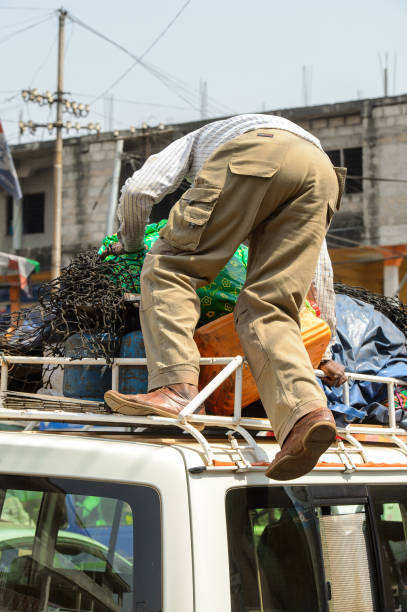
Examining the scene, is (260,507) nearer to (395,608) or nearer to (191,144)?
(395,608)

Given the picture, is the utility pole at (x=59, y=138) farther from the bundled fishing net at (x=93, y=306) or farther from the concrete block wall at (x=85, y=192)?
the bundled fishing net at (x=93, y=306)

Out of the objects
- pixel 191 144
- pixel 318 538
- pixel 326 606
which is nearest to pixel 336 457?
pixel 318 538

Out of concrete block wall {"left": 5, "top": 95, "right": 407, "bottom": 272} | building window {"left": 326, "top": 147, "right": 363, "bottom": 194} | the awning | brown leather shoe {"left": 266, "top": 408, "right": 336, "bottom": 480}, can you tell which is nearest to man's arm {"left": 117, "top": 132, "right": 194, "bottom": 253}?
brown leather shoe {"left": 266, "top": 408, "right": 336, "bottom": 480}

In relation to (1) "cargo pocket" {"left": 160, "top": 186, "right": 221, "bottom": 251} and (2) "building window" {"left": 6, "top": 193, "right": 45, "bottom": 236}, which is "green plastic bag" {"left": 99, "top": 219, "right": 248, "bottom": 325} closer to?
(1) "cargo pocket" {"left": 160, "top": 186, "right": 221, "bottom": 251}

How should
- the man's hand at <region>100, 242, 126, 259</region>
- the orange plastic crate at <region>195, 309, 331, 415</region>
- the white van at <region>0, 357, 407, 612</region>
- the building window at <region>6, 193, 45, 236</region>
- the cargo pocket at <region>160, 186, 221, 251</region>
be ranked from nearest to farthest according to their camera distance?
1. the white van at <region>0, 357, 407, 612</region>
2. the cargo pocket at <region>160, 186, 221, 251</region>
3. the orange plastic crate at <region>195, 309, 331, 415</region>
4. the man's hand at <region>100, 242, 126, 259</region>
5. the building window at <region>6, 193, 45, 236</region>

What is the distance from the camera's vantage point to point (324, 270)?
3023 mm

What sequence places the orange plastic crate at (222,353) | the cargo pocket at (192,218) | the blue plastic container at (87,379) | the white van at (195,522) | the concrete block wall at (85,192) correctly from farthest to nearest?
the concrete block wall at (85,192) < the blue plastic container at (87,379) < the orange plastic crate at (222,353) < the cargo pocket at (192,218) < the white van at (195,522)

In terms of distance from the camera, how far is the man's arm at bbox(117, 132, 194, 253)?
2.56 metres

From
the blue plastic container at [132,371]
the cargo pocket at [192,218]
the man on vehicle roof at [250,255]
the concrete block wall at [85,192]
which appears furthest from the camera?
the concrete block wall at [85,192]

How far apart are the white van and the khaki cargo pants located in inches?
5.4

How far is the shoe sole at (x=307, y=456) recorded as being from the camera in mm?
1971

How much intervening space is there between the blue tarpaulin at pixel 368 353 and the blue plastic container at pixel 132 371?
0.87 meters

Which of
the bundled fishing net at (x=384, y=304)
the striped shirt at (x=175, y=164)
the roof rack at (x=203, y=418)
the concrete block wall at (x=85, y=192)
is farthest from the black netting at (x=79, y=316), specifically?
the concrete block wall at (x=85, y=192)

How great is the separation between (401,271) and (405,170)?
322 cm
